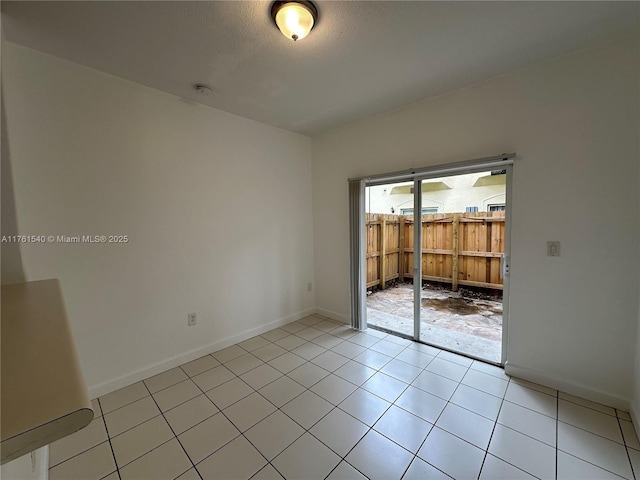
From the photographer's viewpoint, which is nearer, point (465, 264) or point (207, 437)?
point (207, 437)

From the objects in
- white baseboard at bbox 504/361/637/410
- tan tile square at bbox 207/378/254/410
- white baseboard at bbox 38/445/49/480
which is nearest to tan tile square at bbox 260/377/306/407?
tan tile square at bbox 207/378/254/410

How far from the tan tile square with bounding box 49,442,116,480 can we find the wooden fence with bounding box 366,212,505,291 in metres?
3.13

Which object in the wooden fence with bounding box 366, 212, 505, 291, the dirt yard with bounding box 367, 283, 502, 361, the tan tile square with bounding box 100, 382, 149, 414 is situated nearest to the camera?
the tan tile square with bounding box 100, 382, 149, 414

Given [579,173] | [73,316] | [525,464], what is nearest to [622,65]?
[579,173]

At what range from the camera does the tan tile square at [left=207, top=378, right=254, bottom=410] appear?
2081 mm

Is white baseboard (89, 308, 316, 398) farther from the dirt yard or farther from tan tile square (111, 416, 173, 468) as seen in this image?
the dirt yard

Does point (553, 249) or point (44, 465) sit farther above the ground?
point (553, 249)

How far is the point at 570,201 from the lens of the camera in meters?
2.04

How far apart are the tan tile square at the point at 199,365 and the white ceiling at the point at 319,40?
264 centimetres

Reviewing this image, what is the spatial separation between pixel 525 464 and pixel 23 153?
12.3 feet

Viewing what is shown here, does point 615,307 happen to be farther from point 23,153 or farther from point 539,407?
point 23,153

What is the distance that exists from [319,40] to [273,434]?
2.70 meters

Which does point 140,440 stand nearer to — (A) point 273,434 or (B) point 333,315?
(A) point 273,434

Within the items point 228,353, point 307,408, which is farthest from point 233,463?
point 228,353
